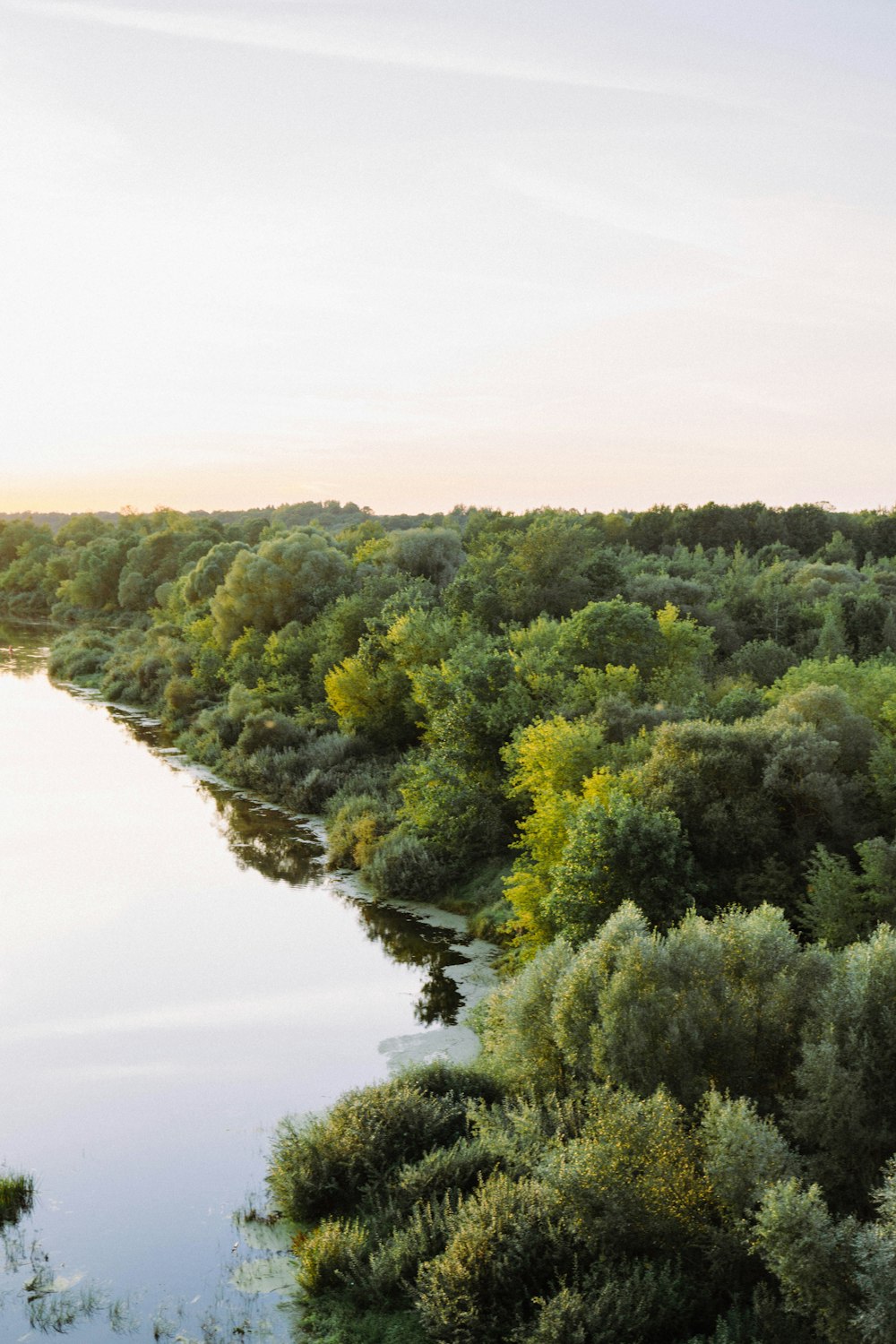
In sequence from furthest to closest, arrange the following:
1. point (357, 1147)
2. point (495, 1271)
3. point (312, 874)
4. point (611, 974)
A: point (312, 874), point (357, 1147), point (611, 974), point (495, 1271)

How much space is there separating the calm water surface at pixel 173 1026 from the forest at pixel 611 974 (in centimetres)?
121

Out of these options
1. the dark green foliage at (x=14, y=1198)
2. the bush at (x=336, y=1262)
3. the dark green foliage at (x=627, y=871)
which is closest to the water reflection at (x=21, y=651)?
the dark green foliage at (x=14, y=1198)

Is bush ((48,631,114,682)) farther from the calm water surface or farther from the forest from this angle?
the calm water surface

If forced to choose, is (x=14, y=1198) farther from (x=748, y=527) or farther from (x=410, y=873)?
(x=748, y=527)

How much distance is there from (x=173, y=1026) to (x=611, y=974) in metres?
10.0

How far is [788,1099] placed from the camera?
10.6 meters

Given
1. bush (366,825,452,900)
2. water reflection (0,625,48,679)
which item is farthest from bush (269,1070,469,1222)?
water reflection (0,625,48,679)

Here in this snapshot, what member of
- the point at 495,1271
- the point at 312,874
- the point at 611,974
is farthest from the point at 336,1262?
the point at 312,874

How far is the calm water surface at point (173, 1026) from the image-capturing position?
1196 centimetres

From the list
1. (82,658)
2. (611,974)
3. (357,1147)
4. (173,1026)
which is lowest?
(173,1026)

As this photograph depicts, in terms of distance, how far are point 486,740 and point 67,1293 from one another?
1612cm

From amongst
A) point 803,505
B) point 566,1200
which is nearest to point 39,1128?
point 566,1200

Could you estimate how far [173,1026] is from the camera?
18641 millimetres

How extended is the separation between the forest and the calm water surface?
1.21m
